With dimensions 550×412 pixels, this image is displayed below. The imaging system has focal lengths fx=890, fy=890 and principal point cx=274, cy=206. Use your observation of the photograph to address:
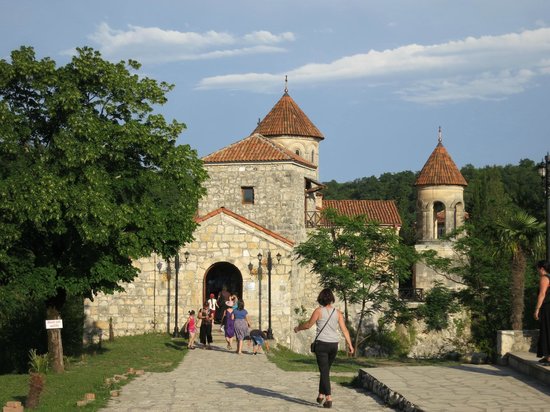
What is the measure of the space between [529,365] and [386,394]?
293cm

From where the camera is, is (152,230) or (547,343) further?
(152,230)

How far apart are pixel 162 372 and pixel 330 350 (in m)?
8.23

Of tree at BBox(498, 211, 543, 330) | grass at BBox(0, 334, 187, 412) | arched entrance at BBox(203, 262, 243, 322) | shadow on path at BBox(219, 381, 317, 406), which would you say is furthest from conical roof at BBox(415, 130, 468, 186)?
shadow on path at BBox(219, 381, 317, 406)

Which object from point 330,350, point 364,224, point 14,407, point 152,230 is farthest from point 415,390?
point 364,224

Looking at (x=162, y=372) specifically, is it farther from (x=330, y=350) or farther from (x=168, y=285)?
(x=168, y=285)

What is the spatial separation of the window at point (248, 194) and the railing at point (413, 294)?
9.41 meters

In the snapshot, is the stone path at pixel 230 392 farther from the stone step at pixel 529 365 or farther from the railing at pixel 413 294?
the railing at pixel 413 294

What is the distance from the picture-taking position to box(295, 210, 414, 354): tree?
30578 millimetres

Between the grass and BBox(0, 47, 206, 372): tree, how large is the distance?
1572 mm

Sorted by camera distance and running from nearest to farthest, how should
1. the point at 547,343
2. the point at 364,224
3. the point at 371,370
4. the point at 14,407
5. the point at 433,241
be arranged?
the point at 14,407 < the point at 547,343 < the point at 371,370 < the point at 364,224 < the point at 433,241

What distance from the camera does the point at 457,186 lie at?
50344 millimetres

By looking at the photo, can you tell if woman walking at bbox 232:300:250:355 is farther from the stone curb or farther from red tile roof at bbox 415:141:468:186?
red tile roof at bbox 415:141:468:186

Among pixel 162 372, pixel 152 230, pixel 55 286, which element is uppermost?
pixel 152 230

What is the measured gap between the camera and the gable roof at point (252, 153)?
39.3 m
